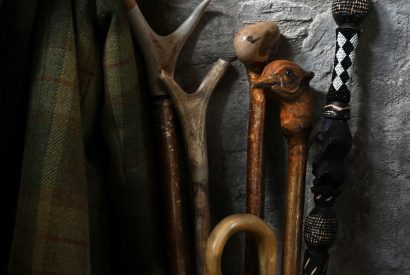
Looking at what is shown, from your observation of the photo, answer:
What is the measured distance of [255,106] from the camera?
83cm

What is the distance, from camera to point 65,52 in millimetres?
687

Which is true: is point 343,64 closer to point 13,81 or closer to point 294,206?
point 294,206

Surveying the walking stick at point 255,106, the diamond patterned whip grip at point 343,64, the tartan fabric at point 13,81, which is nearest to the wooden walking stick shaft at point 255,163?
the walking stick at point 255,106

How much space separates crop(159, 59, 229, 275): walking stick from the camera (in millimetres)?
855

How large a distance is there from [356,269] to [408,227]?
0.41 feet

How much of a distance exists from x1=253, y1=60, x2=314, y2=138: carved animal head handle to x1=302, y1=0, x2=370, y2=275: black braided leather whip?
4 cm

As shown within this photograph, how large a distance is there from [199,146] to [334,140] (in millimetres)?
233

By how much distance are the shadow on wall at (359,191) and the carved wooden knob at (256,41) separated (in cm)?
16

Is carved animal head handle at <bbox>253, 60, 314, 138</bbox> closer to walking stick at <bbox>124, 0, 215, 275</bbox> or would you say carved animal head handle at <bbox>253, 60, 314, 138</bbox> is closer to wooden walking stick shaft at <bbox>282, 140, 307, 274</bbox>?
wooden walking stick shaft at <bbox>282, 140, 307, 274</bbox>

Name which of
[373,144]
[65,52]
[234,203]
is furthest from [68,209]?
[373,144]

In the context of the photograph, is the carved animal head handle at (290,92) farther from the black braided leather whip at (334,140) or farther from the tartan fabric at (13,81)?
the tartan fabric at (13,81)

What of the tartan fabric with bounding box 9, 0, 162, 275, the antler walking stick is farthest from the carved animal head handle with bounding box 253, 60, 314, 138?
the tartan fabric with bounding box 9, 0, 162, 275

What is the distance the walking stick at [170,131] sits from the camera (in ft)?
2.76

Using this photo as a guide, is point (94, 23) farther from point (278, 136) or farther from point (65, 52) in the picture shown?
point (278, 136)
